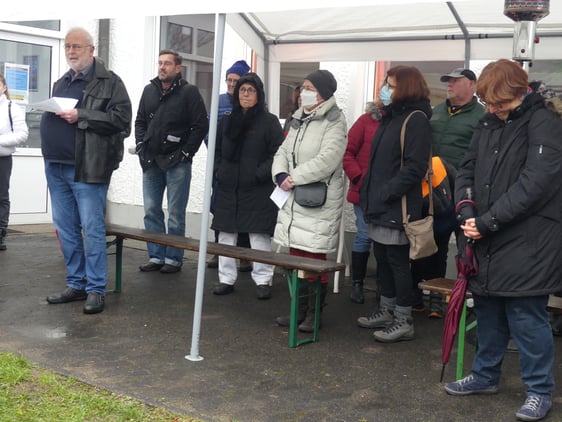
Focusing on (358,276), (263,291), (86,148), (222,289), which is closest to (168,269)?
(222,289)

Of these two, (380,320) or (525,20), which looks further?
(380,320)

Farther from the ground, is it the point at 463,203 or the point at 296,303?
the point at 463,203

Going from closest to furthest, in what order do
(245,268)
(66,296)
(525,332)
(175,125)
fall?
1. (525,332)
2. (66,296)
3. (175,125)
4. (245,268)

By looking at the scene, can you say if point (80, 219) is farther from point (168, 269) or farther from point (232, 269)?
point (168, 269)

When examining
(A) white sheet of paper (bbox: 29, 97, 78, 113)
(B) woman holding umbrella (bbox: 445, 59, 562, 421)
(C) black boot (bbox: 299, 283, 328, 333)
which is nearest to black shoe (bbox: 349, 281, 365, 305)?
(C) black boot (bbox: 299, 283, 328, 333)

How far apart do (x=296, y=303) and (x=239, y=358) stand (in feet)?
→ 1.75

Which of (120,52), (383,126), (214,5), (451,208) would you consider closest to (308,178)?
(383,126)

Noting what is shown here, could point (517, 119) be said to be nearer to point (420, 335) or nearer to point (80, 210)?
point (420, 335)

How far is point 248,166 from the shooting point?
6.28 m

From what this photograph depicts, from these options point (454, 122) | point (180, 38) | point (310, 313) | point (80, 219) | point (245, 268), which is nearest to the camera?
point (310, 313)

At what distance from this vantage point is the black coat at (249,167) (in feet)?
20.4

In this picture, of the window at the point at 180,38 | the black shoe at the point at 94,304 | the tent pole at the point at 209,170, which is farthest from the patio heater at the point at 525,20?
the window at the point at 180,38

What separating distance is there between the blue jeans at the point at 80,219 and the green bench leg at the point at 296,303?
1.54 metres

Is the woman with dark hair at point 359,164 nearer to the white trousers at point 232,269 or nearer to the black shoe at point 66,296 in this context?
the white trousers at point 232,269
